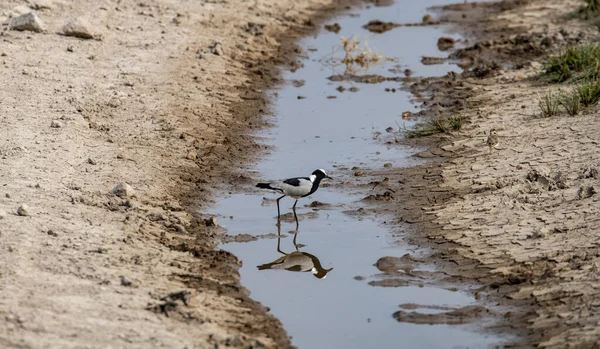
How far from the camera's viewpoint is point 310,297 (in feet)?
28.0

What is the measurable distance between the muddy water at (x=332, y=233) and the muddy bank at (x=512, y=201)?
36cm

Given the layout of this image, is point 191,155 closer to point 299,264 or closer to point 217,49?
point 299,264

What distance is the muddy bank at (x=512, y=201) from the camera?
7.90 m

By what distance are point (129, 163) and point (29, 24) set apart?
4623 mm

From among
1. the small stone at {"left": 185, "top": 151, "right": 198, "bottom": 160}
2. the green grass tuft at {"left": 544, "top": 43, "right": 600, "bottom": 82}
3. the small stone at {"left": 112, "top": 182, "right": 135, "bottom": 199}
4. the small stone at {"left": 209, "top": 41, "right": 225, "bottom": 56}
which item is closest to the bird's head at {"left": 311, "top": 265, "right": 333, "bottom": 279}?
the small stone at {"left": 112, "top": 182, "right": 135, "bottom": 199}

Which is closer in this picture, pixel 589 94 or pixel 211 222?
pixel 211 222

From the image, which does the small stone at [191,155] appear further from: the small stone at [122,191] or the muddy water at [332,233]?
the small stone at [122,191]

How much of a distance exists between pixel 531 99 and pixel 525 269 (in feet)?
16.8

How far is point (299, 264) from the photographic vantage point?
30.6ft

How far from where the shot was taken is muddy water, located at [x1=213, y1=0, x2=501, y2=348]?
25.9ft

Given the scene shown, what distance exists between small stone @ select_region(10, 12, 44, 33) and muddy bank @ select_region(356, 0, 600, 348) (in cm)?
563

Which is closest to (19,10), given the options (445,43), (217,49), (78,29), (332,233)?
(78,29)

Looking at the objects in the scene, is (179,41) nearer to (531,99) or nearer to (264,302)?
(531,99)

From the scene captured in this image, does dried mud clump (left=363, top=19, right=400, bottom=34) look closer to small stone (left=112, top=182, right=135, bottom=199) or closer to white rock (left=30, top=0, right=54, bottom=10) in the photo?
white rock (left=30, top=0, right=54, bottom=10)
